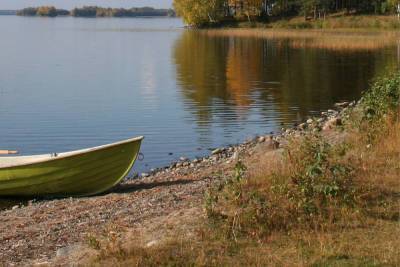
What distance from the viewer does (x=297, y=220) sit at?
793cm

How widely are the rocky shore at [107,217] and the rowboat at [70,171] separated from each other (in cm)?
32

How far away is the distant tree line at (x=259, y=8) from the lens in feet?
331

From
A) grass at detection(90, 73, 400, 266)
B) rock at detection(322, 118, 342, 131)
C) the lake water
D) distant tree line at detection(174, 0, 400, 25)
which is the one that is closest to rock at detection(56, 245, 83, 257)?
grass at detection(90, 73, 400, 266)

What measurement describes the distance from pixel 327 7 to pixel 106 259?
98.9m

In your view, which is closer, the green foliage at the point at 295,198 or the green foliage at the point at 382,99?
the green foliage at the point at 295,198

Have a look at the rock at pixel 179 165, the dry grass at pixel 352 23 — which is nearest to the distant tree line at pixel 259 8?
the dry grass at pixel 352 23

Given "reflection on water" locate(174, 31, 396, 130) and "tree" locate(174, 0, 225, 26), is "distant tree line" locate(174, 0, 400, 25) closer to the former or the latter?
"tree" locate(174, 0, 225, 26)

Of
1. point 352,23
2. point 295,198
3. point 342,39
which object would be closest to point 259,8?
point 352,23

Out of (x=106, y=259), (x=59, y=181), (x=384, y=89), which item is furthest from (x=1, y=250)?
(x=384, y=89)

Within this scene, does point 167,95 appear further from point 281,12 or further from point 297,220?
point 281,12

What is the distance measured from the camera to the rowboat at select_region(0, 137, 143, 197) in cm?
1253

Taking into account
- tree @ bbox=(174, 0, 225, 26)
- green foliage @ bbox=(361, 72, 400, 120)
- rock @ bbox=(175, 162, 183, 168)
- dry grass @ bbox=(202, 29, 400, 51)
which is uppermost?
tree @ bbox=(174, 0, 225, 26)

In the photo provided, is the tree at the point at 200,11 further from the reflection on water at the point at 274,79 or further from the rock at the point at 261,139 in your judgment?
the rock at the point at 261,139

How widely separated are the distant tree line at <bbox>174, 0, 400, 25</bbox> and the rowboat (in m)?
88.0
